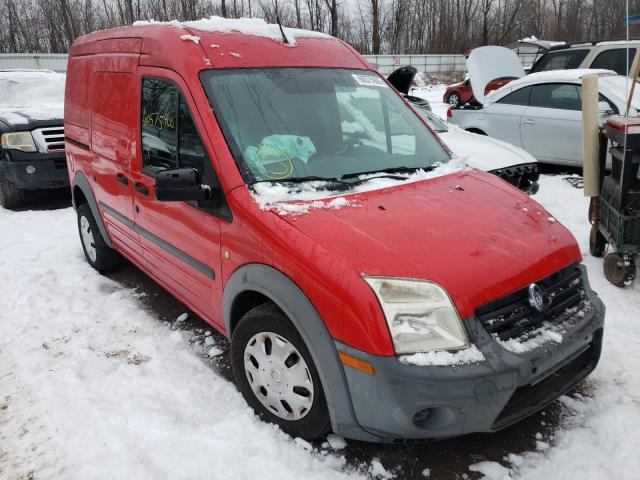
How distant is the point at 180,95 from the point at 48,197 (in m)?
6.46

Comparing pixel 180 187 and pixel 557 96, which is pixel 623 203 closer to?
pixel 180 187

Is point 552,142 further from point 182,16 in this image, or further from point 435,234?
point 182,16

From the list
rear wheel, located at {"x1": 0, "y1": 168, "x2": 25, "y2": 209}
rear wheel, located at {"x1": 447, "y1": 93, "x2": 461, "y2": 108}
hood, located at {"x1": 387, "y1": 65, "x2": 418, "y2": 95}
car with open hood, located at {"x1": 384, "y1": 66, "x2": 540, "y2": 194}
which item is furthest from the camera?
rear wheel, located at {"x1": 447, "y1": 93, "x2": 461, "y2": 108}

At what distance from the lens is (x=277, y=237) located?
92.2 inches

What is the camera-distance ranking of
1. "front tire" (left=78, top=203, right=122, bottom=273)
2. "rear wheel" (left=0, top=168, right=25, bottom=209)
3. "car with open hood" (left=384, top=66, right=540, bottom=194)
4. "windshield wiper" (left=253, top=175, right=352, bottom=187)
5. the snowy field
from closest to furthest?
the snowy field, "windshield wiper" (left=253, top=175, right=352, bottom=187), "front tire" (left=78, top=203, right=122, bottom=273), "car with open hood" (left=384, top=66, right=540, bottom=194), "rear wheel" (left=0, top=168, right=25, bottom=209)

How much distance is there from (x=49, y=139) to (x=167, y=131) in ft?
16.3

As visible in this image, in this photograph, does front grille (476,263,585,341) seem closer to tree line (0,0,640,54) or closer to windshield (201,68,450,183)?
windshield (201,68,450,183)

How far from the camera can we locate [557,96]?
26.3 feet

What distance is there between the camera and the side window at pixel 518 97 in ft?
27.6

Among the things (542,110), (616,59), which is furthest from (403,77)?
(616,59)

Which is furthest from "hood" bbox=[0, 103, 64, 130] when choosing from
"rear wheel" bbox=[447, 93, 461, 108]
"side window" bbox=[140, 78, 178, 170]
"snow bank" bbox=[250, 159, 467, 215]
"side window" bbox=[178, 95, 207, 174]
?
"rear wheel" bbox=[447, 93, 461, 108]

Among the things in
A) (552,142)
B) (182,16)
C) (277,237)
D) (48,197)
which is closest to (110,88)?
(277,237)

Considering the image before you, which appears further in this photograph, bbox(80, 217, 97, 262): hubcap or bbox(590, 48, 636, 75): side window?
bbox(590, 48, 636, 75): side window

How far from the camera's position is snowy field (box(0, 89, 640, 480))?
2.37 metres
